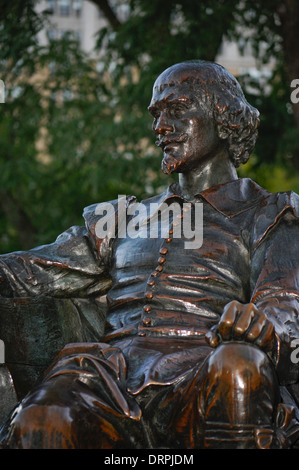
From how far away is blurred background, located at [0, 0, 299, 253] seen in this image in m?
11.4

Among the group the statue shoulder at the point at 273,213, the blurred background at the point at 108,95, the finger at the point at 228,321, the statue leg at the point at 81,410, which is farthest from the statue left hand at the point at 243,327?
the blurred background at the point at 108,95

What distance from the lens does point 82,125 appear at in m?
13.8

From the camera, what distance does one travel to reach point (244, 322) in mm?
3178

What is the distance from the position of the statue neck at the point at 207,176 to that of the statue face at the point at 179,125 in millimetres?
95

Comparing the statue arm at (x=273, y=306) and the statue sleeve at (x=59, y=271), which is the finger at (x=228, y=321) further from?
the statue sleeve at (x=59, y=271)

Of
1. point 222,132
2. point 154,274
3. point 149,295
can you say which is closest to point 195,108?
point 222,132

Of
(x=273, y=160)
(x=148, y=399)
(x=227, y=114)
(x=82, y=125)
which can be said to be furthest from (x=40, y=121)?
(x=148, y=399)

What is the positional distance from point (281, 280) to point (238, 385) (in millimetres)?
732

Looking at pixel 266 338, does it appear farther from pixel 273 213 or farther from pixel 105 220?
pixel 105 220

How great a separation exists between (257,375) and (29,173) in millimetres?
10549

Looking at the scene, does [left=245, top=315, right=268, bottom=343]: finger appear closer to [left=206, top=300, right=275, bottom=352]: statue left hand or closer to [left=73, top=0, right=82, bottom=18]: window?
[left=206, top=300, right=275, bottom=352]: statue left hand

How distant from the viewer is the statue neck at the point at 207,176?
14.6ft

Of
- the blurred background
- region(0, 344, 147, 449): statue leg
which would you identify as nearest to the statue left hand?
region(0, 344, 147, 449): statue leg

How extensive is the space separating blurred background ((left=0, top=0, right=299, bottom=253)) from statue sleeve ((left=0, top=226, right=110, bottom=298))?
20.9ft
